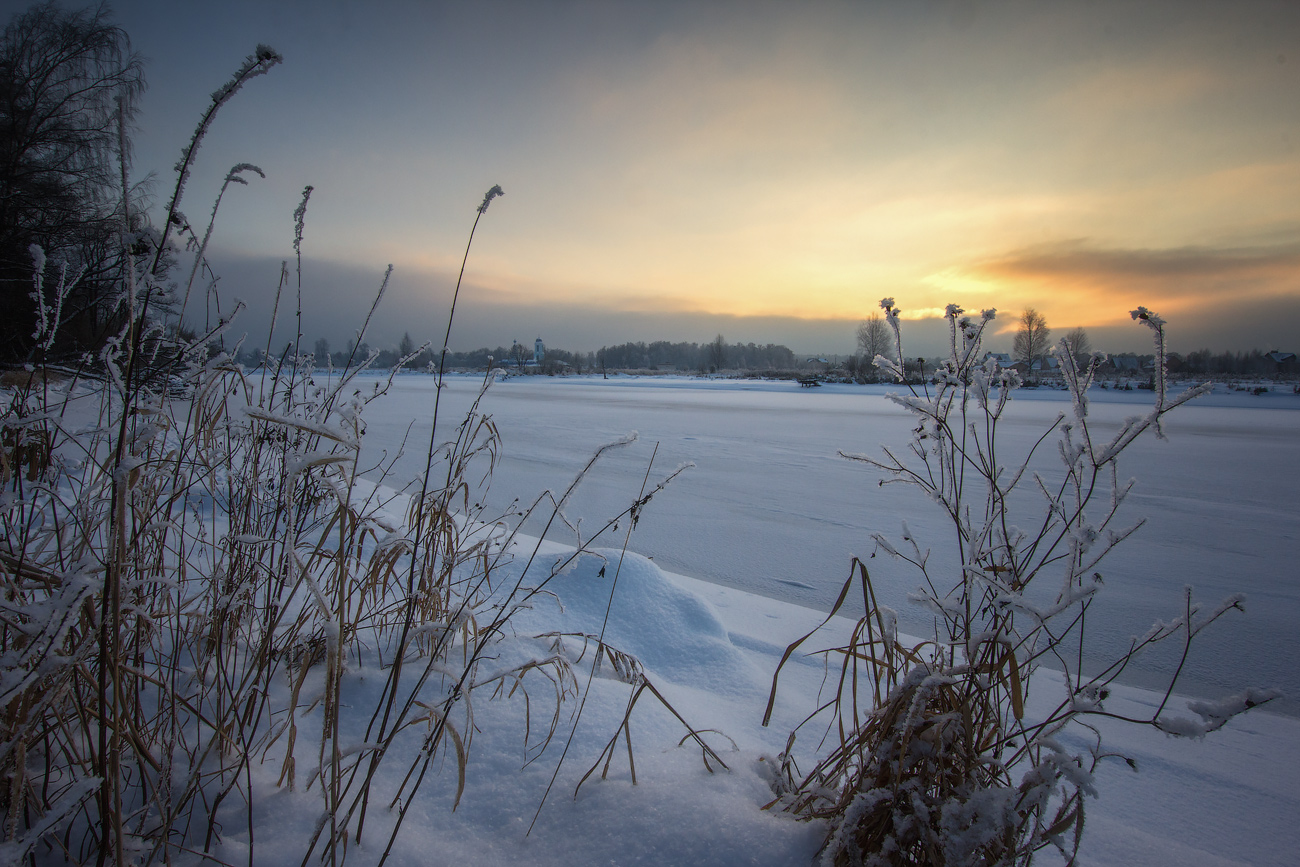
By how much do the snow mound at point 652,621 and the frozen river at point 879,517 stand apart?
25.8 inches

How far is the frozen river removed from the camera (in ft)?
8.95

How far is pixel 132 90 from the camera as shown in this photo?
27.5 feet

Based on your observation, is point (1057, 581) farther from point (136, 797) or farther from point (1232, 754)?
point (136, 797)

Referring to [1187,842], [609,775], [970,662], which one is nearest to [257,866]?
[609,775]

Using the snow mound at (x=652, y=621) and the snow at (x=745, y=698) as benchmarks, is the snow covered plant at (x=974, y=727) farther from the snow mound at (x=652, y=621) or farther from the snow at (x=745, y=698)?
the snow mound at (x=652, y=621)

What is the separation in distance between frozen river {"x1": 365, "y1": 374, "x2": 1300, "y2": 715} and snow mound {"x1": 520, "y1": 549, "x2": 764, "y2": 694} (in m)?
0.66

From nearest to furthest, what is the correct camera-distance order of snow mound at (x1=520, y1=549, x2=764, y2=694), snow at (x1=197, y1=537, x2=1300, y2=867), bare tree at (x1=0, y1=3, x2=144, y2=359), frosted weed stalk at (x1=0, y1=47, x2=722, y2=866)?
1. frosted weed stalk at (x1=0, y1=47, x2=722, y2=866)
2. snow at (x1=197, y1=537, x2=1300, y2=867)
3. snow mound at (x1=520, y1=549, x2=764, y2=694)
4. bare tree at (x1=0, y1=3, x2=144, y2=359)

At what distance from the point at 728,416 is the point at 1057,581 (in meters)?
9.73

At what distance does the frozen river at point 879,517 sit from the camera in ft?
8.95

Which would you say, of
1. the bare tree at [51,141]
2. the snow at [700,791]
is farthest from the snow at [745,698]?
the bare tree at [51,141]

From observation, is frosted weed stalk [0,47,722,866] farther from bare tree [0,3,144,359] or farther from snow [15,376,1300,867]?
bare tree [0,3,144,359]

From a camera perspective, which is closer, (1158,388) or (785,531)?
(1158,388)

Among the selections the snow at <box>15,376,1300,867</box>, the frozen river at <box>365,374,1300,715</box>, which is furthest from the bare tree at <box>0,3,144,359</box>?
the snow at <box>15,376,1300,867</box>

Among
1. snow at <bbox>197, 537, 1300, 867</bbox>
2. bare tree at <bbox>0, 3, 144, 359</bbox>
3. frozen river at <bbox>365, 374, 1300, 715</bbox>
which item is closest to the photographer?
snow at <bbox>197, 537, 1300, 867</bbox>
